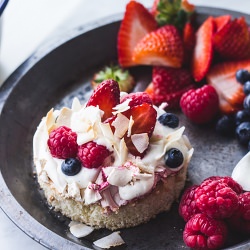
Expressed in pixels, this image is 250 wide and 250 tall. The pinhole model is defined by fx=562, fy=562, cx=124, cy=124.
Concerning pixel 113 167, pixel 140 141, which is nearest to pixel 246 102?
pixel 140 141

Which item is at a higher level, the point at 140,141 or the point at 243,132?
the point at 140,141

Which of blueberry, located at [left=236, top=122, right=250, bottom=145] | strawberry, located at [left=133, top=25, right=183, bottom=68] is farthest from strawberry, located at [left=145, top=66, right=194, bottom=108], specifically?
blueberry, located at [left=236, top=122, right=250, bottom=145]

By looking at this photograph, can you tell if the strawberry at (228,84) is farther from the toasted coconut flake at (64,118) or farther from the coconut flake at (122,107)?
the toasted coconut flake at (64,118)

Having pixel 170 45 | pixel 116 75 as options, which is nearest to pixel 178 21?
pixel 170 45

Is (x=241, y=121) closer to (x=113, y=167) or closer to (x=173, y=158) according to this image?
(x=173, y=158)

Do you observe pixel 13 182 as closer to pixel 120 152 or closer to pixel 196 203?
pixel 120 152

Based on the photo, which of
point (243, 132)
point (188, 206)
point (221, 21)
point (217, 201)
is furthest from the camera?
point (221, 21)

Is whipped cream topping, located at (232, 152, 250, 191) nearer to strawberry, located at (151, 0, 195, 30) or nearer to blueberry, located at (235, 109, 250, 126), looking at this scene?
blueberry, located at (235, 109, 250, 126)
